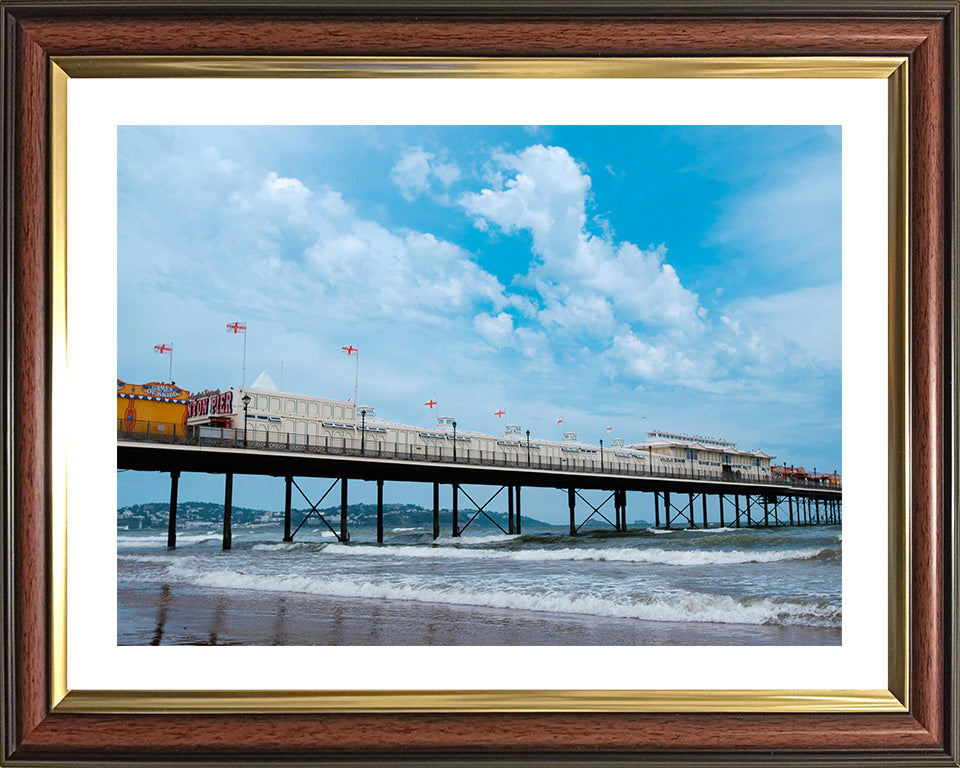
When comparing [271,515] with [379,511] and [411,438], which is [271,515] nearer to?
[379,511]

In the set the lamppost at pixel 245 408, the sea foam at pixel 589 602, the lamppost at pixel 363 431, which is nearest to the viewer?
the sea foam at pixel 589 602

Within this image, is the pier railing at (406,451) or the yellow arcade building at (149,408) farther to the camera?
the pier railing at (406,451)

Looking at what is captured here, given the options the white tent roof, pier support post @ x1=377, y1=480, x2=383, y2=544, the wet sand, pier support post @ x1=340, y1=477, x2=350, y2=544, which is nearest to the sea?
the wet sand

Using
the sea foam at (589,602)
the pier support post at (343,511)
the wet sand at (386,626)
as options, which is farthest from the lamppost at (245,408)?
the wet sand at (386,626)

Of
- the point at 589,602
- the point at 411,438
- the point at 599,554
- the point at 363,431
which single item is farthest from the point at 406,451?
the point at 589,602

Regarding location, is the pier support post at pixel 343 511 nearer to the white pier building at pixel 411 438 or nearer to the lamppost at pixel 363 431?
the lamppost at pixel 363 431

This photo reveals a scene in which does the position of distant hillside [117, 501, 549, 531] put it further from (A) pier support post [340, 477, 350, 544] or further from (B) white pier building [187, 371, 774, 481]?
(B) white pier building [187, 371, 774, 481]

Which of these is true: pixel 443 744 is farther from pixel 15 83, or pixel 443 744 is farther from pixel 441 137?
pixel 441 137
